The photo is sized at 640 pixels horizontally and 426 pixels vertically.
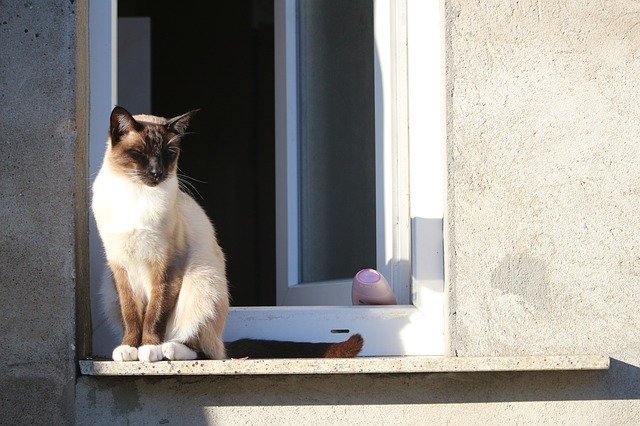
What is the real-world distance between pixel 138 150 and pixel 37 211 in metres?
0.33

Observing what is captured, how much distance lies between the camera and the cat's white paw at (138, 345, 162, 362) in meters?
2.50

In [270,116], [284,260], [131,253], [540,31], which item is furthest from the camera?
[270,116]

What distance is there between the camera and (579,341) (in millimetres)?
2734

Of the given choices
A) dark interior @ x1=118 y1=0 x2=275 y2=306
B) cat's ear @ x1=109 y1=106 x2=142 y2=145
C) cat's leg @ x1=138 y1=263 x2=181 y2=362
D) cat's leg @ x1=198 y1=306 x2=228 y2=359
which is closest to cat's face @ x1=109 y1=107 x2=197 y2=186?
cat's ear @ x1=109 y1=106 x2=142 y2=145

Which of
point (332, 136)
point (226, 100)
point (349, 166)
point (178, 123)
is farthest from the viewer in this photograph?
point (226, 100)

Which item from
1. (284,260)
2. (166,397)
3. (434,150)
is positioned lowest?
(166,397)

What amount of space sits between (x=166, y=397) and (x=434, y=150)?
1.08m

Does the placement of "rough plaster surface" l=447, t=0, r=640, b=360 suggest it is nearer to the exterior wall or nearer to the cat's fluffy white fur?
the exterior wall

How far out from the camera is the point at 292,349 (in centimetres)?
275

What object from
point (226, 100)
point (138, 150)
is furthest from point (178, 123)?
point (226, 100)

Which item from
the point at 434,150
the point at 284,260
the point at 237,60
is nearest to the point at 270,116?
the point at 237,60

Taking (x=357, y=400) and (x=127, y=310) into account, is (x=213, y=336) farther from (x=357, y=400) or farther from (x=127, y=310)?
(x=357, y=400)

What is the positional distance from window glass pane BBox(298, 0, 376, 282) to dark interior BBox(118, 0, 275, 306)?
2599mm

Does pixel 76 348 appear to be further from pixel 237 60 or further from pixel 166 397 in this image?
pixel 237 60
